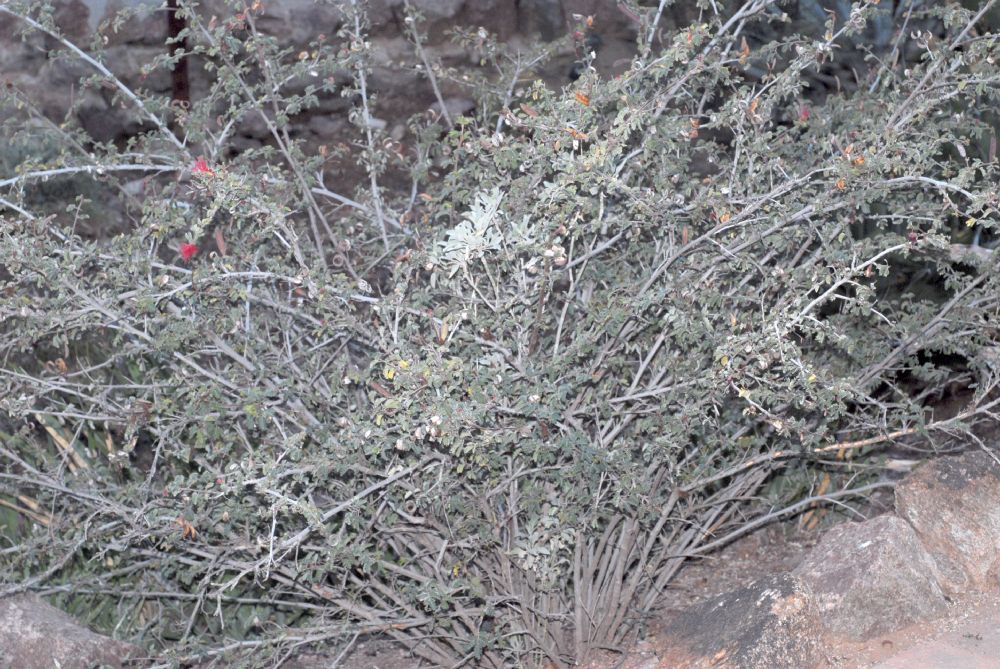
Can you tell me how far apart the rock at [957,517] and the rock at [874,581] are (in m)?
0.13

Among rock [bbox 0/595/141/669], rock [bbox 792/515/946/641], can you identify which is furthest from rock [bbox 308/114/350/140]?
rock [bbox 792/515/946/641]

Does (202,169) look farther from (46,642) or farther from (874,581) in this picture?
(874,581)

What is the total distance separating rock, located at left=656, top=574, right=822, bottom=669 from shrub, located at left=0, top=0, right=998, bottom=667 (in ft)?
1.09

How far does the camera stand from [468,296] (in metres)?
2.60

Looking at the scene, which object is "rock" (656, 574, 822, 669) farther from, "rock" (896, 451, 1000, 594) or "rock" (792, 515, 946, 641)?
"rock" (896, 451, 1000, 594)

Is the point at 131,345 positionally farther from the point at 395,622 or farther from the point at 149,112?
the point at 395,622

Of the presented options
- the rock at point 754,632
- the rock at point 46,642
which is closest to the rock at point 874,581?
the rock at point 754,632

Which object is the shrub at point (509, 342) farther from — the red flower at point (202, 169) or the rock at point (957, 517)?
the rock at point (957, 517)

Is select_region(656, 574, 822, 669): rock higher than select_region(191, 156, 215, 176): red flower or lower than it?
lower

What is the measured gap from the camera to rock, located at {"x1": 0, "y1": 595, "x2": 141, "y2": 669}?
10.0 ft

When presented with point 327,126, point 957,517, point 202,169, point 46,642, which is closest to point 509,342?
point 202,169

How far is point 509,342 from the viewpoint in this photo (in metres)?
2.62

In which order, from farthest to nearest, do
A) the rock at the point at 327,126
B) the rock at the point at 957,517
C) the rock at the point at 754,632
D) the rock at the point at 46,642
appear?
1. the rock at the point at 327,126
2. the rock at the point at 46,642
3. the rock at the point at 957,517
4. the rock at the point at 754,632

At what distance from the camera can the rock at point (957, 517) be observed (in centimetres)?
278
